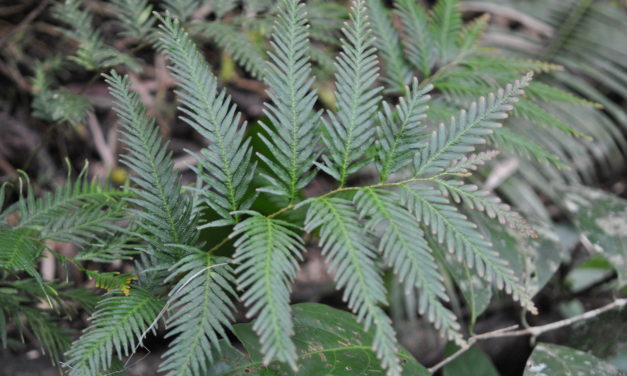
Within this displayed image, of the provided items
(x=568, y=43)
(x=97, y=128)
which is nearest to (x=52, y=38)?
(x=97, y=128)

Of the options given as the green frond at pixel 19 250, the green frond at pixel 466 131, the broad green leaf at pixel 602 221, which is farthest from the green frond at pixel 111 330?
the broad green leaf at pixel 602 221

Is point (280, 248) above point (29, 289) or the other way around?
above

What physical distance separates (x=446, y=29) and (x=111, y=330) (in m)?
1.29

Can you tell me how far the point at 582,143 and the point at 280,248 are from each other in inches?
87.4

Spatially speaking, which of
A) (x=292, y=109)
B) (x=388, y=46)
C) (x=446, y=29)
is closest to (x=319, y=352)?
(x=292, y=109)

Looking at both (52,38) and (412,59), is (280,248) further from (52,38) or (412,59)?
(52,38)

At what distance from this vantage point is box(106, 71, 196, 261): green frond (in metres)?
1.06

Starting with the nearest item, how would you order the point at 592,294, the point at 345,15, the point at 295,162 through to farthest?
the point at 295,162, the point at 345,15, the point at 592,294

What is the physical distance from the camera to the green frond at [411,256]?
0.91m

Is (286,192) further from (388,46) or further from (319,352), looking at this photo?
(388,46)

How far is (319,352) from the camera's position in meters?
1.16

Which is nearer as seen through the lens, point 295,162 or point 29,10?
point 295,162

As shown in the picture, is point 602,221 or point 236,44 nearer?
point 236,44

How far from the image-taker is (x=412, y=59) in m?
1.58
